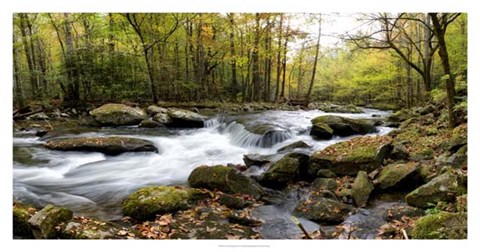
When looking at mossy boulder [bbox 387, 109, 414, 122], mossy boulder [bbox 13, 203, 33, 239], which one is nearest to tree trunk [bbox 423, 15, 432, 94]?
mossy boulder [bbox 387, 109, 414, 122]

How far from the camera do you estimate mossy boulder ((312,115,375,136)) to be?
475 cm

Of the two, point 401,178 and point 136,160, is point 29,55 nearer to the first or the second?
point 136,160

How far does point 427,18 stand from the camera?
11.8 feet

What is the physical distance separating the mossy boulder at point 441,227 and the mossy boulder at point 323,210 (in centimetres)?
73

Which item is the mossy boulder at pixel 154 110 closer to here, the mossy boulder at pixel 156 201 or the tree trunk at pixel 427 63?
the mossy boulder at pixel 156 201

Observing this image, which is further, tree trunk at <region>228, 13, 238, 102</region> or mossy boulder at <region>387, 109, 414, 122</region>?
mossy boulder at <region>387, 109, 414, 122</region>

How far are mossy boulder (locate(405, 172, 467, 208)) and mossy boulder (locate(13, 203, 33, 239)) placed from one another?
11.3 feet

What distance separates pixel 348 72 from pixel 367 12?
77cm

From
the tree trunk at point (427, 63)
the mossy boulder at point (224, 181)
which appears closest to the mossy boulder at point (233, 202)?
the mossy boulder at point (224, 181)

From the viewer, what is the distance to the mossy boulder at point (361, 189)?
3.74 meters

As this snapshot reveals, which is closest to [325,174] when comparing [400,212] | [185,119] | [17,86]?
[400,212]

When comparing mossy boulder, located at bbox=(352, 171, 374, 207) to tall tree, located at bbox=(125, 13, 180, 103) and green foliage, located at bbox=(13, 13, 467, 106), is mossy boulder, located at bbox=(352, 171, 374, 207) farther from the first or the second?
tall tree, located at bbox=(125, 13, 180, 103)
